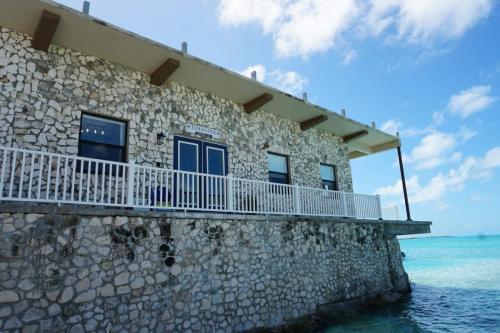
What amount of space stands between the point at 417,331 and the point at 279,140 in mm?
6931

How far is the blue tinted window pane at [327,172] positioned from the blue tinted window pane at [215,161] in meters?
5.12

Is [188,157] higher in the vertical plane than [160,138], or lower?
lower

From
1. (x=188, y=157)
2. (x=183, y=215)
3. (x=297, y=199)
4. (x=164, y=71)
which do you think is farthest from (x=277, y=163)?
(x=183, y=215)

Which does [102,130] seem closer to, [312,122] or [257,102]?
[257,102]

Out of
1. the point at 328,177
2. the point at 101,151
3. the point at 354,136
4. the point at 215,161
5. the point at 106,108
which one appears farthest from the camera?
the point at 354,136

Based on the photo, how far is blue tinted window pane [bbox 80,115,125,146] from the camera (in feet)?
26.1

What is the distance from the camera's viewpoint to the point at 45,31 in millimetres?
6973

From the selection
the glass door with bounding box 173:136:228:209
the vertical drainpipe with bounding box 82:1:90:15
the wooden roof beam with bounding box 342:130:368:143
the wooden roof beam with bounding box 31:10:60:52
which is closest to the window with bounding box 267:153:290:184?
the glass door with bounding box 173:136:228:209

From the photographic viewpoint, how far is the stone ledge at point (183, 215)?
17.6ft

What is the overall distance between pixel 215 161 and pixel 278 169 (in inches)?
111

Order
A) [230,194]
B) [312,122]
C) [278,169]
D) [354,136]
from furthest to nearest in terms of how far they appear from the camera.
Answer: [354,136] < [312,122] < [278,169] < [230,194]

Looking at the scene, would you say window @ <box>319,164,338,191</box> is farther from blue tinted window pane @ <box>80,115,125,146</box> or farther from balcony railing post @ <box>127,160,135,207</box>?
balcony railing post @ <box>127,160,135,207</box>

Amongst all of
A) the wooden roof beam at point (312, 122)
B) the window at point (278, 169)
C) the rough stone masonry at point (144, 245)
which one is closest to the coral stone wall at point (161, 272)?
the rough stone masonry at point (144, 245)

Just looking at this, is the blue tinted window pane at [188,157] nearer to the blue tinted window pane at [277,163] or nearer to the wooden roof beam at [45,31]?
the blue tinted window pane at [277,163]
